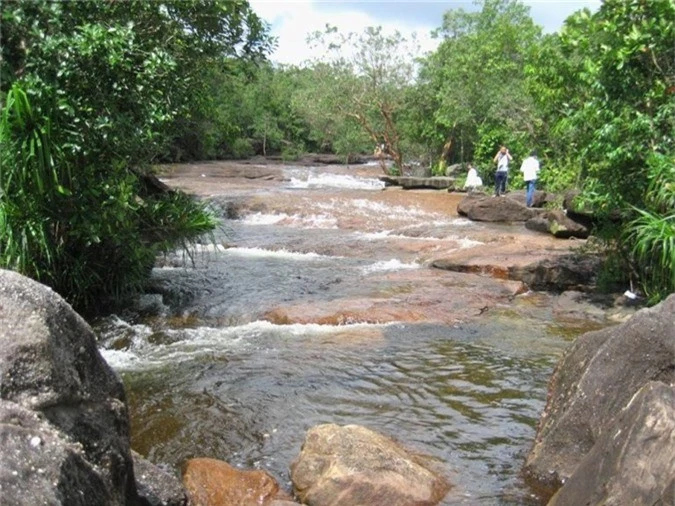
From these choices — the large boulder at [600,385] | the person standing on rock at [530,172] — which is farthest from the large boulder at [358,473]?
the person standing on rock at [530,172]

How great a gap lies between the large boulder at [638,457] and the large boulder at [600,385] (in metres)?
0.89

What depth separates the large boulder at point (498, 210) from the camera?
736 inches

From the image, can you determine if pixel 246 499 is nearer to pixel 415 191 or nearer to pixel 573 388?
pixel 573 388

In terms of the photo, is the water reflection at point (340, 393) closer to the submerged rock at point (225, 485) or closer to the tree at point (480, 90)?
the submerged rock at point (225, 485)

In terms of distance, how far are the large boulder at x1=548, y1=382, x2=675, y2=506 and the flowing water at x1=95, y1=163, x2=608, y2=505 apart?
1.20 metres

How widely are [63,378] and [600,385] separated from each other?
11.0ft

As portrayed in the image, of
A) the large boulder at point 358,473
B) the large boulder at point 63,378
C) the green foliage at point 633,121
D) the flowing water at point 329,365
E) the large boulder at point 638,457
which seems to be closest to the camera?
the large boulder at point 63,378

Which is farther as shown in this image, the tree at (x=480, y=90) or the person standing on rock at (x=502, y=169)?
the tree at (x=480, y=90)

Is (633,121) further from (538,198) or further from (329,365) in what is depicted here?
(538,198)

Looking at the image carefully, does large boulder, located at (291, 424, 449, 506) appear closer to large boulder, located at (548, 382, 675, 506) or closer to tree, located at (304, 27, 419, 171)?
large boulder, located at (548, 382, 675, 506)

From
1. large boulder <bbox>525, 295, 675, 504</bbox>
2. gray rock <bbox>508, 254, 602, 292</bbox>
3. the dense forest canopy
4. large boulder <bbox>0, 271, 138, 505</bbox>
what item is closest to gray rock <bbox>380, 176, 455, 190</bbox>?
the dense forest canopy

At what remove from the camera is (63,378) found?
3.10 metres

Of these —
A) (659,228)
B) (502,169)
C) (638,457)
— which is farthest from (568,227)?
(638,457)

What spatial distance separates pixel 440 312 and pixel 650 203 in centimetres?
302
